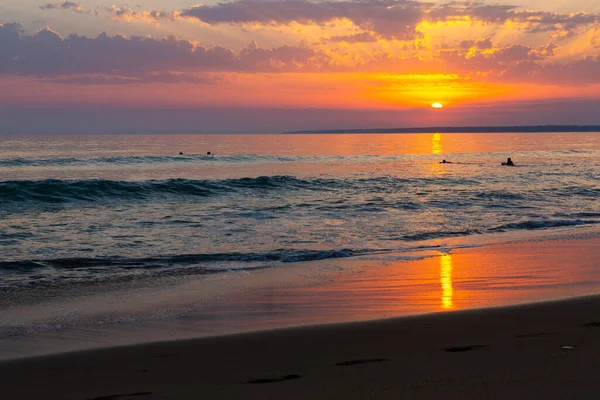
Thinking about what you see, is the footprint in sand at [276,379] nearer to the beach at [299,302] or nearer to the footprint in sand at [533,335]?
the beach at [299,302]

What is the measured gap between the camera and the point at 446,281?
33.3ft

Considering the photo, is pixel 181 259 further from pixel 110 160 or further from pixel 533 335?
pixel 110 160

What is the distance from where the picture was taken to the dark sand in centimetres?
Answer: 489

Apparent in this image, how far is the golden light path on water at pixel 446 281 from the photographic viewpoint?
8.52 metres

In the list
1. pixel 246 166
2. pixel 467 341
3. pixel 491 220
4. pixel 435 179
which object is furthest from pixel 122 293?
pixel 246 166

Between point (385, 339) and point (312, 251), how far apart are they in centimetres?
695

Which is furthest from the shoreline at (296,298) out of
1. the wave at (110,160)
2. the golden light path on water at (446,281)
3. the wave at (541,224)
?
the wave at (110,160)

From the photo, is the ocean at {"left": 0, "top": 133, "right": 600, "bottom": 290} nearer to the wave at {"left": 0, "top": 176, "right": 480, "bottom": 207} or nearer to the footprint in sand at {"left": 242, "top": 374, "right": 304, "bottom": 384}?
the wave at {"left": 0, "top": 176, "right": 480, "bottom": 207}

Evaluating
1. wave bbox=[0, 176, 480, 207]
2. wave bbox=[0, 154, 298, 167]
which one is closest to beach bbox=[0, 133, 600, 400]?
wave bbox=[0, 176, 480, 207]

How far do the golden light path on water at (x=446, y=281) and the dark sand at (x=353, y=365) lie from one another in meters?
1.18

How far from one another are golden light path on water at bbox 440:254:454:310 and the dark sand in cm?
118

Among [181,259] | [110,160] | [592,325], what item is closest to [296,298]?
[592,325]

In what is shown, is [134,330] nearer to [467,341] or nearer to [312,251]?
[467,341]

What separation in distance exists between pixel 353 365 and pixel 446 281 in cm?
493
